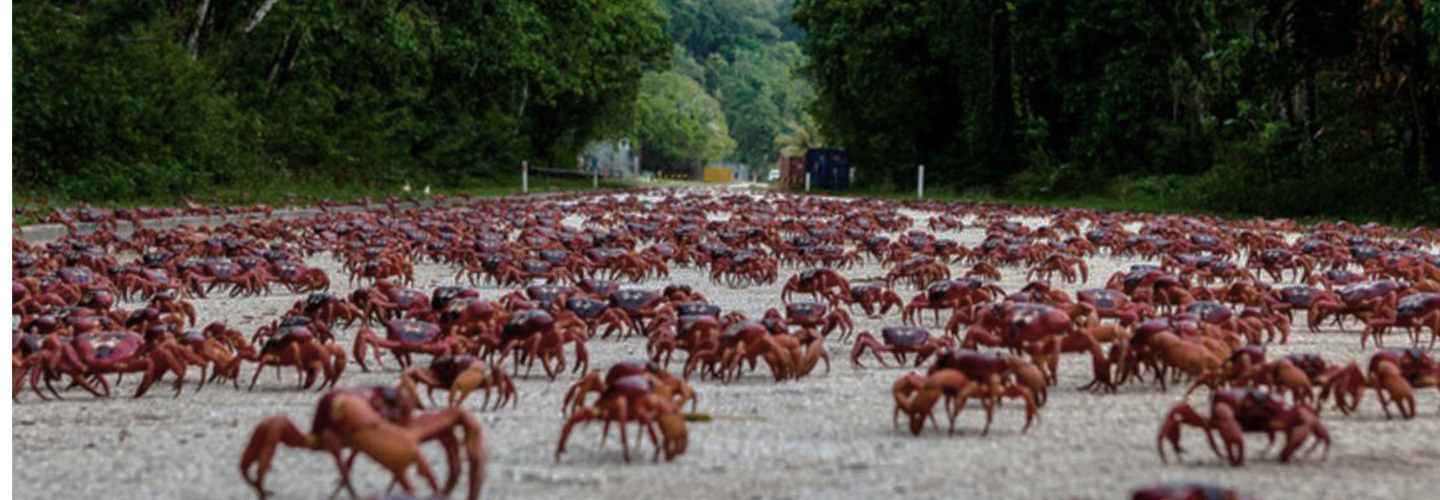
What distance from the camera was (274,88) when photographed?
3262cm

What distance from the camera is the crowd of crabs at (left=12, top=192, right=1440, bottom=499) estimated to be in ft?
10.8

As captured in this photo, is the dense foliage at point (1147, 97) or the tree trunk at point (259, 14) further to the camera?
the tree trunk at point (259, 14)

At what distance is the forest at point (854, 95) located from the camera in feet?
65.3

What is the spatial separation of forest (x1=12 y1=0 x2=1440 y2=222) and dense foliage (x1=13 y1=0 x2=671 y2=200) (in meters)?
0.06

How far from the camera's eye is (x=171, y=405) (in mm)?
4426

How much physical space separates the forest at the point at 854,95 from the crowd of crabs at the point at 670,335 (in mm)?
10169

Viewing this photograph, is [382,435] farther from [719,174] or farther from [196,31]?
[719,174]

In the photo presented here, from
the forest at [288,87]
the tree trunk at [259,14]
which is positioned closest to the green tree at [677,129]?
the forest at [288,87]

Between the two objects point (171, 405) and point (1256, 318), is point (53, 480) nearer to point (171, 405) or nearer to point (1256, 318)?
point (171, 405)

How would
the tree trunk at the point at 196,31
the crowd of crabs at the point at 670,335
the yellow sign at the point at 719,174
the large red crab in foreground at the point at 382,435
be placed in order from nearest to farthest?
the large red crab in foreground at the point at 382,435 < the crowd of crabs at the point at 670,335 < the tree trunk at the point at 196,31 < the yellow sign at the point at 719,174

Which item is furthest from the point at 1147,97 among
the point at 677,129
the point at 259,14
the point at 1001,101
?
the point at 677,129

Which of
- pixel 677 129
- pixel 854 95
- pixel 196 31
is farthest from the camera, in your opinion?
pixel 677 129

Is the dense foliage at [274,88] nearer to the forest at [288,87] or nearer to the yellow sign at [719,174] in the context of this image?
the forest at [288,87]

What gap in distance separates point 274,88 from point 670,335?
29684mm
